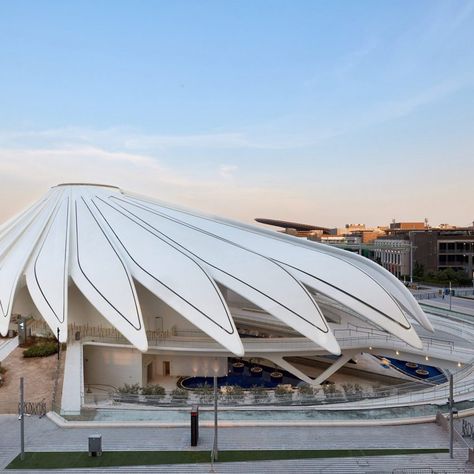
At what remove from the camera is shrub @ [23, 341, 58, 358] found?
1911cm

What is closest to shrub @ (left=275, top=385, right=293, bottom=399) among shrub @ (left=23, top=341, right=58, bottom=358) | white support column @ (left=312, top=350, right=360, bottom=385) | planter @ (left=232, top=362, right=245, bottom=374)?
white support column @ (left=312, top=350, right=360, bottom=385)

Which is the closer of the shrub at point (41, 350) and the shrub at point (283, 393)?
the shrub at point (283, 393)

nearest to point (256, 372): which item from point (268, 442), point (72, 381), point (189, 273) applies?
point (189, 273)

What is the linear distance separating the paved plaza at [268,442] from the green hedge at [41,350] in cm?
584

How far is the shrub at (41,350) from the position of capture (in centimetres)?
1911

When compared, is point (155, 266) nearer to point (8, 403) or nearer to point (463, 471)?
point (8, 403)

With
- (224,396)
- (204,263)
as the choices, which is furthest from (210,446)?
(204,263)

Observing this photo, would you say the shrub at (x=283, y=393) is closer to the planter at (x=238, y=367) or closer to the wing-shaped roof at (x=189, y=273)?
the wing-shaped roof at (x=189, y=273)

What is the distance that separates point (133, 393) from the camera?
16.2m

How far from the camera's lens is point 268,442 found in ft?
39.0

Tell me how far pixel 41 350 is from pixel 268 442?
12364 millimetres

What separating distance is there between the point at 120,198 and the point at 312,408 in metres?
18.5

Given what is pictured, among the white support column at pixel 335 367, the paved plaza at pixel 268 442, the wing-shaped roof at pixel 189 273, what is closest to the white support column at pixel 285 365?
Result: the white support column at pixel 335 367

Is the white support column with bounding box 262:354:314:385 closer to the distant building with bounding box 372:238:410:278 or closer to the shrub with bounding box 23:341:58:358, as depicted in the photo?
the shrub with bounding box 23:341:58:358
